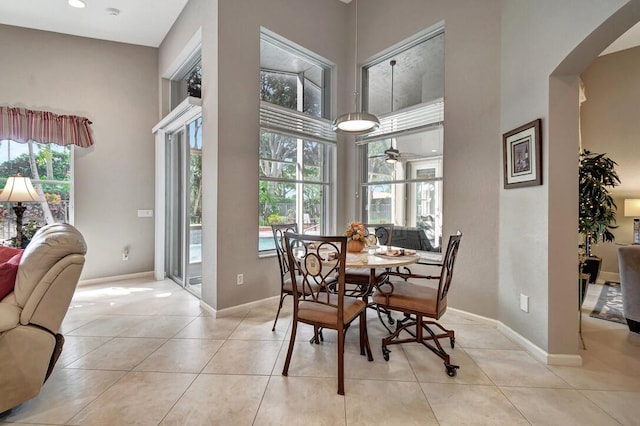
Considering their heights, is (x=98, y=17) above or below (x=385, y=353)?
above

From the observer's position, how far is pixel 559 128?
219 centimetres

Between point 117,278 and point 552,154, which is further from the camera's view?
point 117,278

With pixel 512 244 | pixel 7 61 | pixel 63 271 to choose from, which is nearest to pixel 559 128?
pixel 512 244

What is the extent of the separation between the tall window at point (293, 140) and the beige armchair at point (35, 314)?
1.94 meters

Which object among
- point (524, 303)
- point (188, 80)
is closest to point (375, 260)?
point (524, 303)

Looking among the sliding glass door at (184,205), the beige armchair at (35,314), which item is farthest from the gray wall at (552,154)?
the sliding glass door at (184,205)

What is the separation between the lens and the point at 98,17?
382 cm

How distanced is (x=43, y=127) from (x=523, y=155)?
18.7ft

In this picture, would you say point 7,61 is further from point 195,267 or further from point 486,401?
point 486,401

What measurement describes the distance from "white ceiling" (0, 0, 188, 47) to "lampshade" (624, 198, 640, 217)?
24.0 ft

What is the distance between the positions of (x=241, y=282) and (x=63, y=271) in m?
1.69

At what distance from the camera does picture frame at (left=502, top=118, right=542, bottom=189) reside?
2.28 metres

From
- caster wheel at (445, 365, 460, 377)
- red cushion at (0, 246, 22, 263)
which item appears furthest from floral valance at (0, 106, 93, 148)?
caster wheel at (445, 365, 460, 377)

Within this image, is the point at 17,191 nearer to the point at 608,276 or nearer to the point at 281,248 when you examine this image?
the point at 281,248
